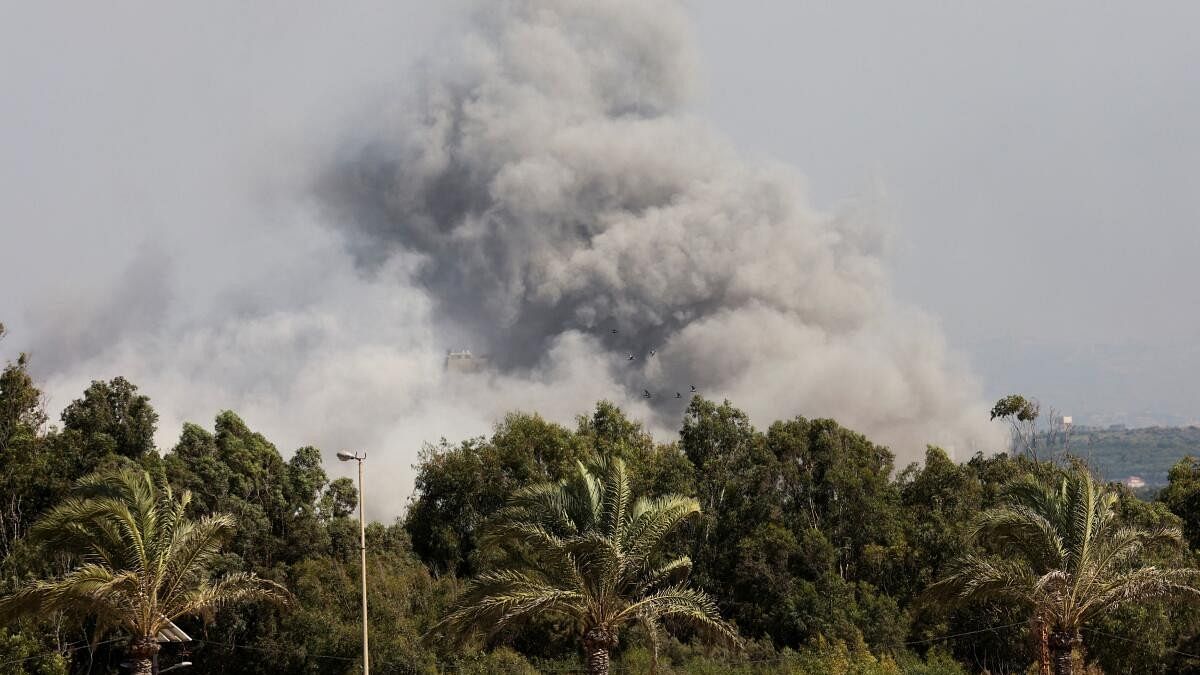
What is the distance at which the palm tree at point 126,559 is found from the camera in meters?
19.2

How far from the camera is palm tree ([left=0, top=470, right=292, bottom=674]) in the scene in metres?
19.2

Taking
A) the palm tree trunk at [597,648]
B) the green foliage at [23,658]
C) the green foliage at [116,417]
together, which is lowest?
the palm tree trunk at [597,648]

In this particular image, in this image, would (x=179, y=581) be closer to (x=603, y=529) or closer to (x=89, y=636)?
(x=603, y=529)

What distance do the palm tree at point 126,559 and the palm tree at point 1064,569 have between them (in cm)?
1377

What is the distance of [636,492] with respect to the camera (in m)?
36.1

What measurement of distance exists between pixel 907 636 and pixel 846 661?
9.31 metres

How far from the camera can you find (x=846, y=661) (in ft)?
88.7

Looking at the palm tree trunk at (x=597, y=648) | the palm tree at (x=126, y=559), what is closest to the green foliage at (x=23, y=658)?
the palm tree at (x=126, y=559)

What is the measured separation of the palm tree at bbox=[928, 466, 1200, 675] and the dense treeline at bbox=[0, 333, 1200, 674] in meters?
6.56

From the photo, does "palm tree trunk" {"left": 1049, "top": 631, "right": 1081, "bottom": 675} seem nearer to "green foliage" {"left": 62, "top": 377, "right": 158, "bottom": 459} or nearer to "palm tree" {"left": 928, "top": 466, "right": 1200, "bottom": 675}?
"palm tree" {"left": 928, "top": 466, "right": 1200, "bottom": 675}

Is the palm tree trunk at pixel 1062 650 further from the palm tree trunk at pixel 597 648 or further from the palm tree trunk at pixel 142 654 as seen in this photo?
the palm tree trunk at pixel 142 654

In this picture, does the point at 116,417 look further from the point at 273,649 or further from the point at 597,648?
the point at 597,648

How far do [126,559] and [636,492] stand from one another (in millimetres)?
18676

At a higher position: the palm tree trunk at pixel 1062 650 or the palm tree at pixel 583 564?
the palm tree at pixel 583 564
